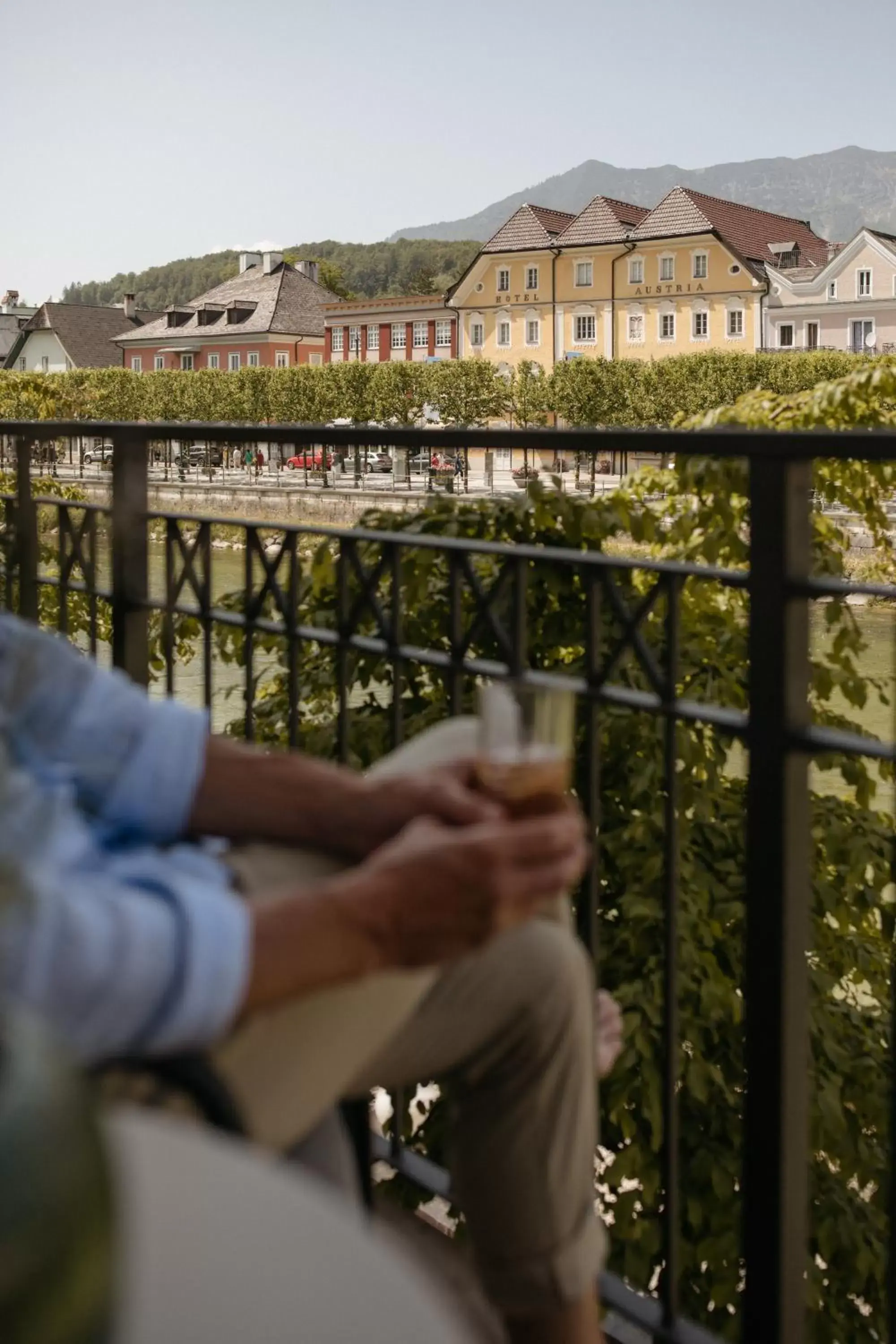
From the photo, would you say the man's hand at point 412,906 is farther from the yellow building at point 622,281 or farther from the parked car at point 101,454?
the yellow building at point 622,281

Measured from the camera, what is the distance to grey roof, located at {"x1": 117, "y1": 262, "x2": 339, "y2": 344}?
261 ft

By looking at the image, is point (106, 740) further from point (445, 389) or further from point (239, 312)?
point (239, 312)

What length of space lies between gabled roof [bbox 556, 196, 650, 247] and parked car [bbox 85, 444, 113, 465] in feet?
203

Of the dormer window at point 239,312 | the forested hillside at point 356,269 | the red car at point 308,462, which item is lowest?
the red car at point 308,462

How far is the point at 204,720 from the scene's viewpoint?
59.4 inches

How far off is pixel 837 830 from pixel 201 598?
162 centimetres

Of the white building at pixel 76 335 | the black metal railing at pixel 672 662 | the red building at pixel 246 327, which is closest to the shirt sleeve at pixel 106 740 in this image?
the black metal railing at pixel 672 662

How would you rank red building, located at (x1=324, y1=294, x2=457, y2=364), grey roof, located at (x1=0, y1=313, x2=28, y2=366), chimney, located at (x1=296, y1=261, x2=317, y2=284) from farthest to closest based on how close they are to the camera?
grey roof, located at (x1=0, y1=313, x2=28, y2=366) < chimney, located at (x1=296, y1=261, x2=317, y2=284) < red building, located at (x1=324, y1=294, x2=457, y2=364)

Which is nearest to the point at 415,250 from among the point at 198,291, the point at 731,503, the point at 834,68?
the point at 198,291

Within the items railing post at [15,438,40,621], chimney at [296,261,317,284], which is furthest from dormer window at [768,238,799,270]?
railing post at [15,438,40,621]

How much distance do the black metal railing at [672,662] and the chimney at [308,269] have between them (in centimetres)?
8500

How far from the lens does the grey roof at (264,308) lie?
261ft

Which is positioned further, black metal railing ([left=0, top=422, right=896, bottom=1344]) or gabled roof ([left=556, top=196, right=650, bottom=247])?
gabled roof ([left=556, top=196, right=650, bottom=247])

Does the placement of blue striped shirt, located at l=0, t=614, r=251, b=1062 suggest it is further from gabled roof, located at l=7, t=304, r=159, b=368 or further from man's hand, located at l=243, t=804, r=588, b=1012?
gabled roof, located at l=7, t=304, r=159, b=368
